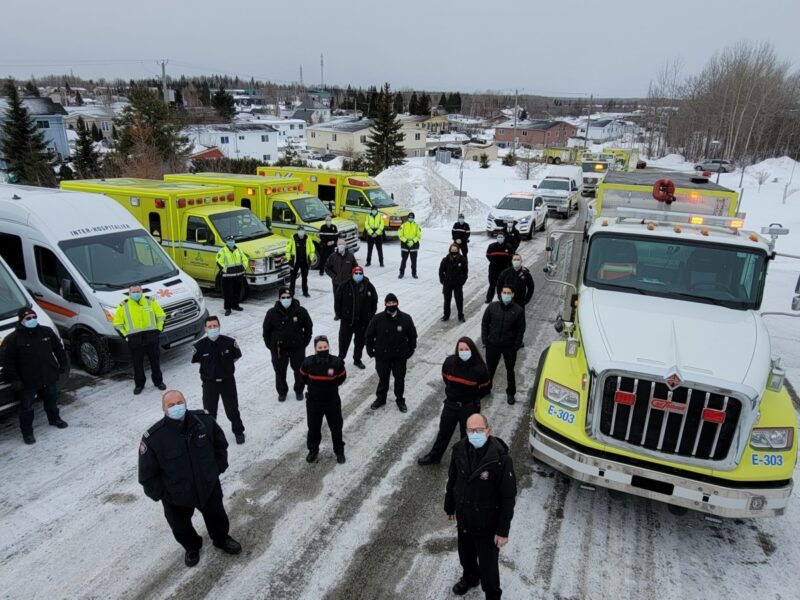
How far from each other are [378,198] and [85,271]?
1202 cm

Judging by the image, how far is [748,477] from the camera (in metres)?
4.43

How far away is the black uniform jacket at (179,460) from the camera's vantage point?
4070mm

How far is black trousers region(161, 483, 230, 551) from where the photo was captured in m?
4.30

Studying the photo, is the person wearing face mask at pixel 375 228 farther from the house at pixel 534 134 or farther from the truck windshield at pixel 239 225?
the house at pixel 534 134

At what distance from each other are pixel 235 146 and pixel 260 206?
6261cm

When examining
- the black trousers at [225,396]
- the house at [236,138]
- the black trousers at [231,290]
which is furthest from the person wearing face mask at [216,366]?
the house at [236,138]

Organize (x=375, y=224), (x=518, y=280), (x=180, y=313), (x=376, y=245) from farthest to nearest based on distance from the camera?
(x=376, y=245) < (x=375, y=224) < (x=518, y=280) < (x=180, y=313)

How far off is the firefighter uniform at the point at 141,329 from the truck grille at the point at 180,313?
74 centimetres

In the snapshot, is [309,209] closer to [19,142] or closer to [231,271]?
[231,271]

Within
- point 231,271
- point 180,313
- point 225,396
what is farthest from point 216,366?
point 231,271

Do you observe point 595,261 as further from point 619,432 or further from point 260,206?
point 260,206

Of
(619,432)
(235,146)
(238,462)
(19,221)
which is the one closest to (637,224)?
(619,432)

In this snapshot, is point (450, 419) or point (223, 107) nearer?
point (450, 419)

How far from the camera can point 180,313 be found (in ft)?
28.3
